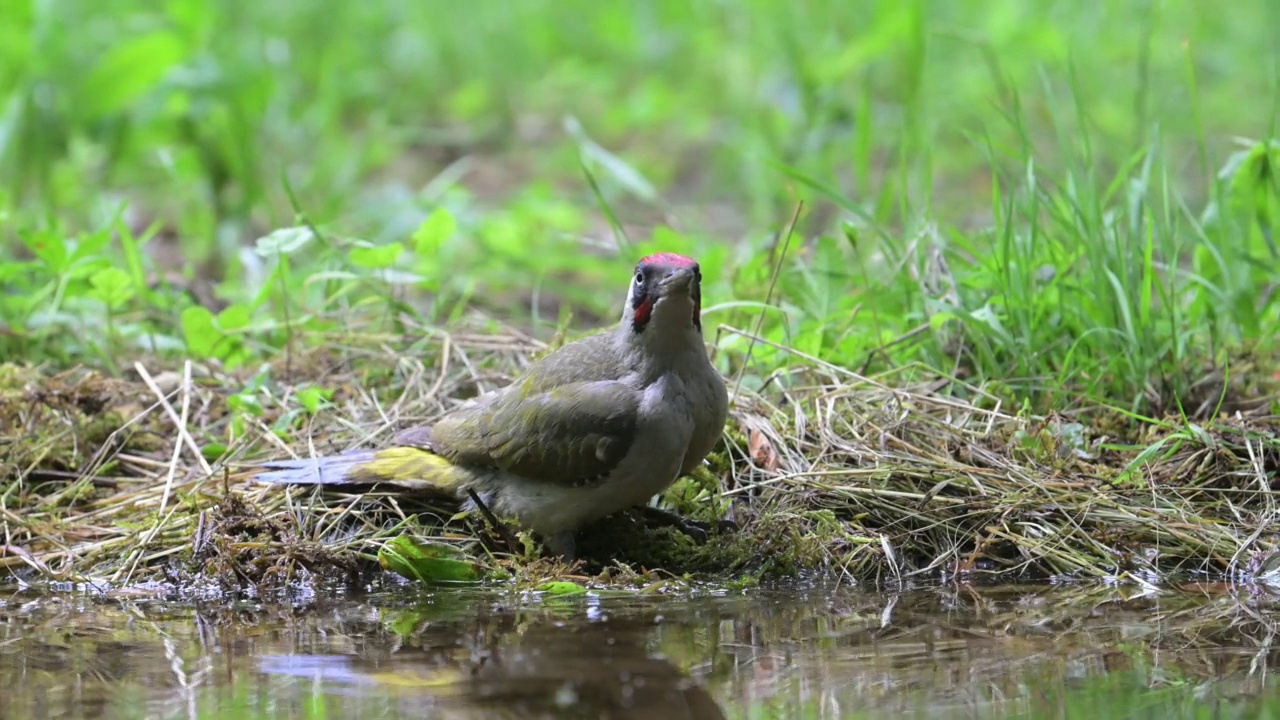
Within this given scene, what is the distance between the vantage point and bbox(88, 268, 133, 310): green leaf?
17.2 feet

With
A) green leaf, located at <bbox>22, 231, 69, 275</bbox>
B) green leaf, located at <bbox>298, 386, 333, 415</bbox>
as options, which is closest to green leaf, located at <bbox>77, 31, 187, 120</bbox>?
green leaf, located at <bbox>22, 231, 69, 275</bbox>

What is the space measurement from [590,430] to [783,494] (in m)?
0.72

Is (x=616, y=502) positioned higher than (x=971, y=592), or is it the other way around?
(x=616, y=502)

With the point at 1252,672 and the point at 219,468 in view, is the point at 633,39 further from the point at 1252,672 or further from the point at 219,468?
the point at 1252,672

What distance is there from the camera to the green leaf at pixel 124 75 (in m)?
7.48

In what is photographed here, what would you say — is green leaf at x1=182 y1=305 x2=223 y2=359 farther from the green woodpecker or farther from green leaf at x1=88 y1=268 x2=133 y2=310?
the green woodpecker

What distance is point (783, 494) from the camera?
4.41 m

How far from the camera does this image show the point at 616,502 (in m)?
4.12

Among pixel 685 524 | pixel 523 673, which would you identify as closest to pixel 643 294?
pixel 685 524

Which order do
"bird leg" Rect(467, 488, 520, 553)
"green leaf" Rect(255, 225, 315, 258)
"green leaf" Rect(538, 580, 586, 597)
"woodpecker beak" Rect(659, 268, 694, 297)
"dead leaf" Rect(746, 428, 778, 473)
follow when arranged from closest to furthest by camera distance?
"green leaf" Rect(538, 580, 586, 597) < "woodpecker beak" Rect(659, 268, 694, 297) < "bird leg" Rect(467, 488, 520, 553) < "dead leaf" Rect(746, 428, 778, 473) < "green leaf" Rect(255, 225, 315, 258)

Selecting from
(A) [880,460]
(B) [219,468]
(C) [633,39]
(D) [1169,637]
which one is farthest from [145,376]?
(C) [633,39]

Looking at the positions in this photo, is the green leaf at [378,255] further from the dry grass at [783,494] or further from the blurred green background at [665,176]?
the dry grass at [783,494]

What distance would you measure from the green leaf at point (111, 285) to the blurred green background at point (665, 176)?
1 centimetres

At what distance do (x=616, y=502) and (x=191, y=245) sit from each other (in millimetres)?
4681
